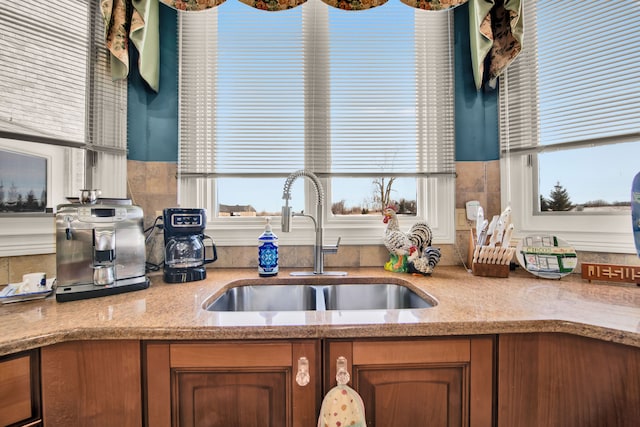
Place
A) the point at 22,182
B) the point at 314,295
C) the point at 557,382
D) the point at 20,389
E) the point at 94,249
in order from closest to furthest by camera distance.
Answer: the point at 20,389 < the point at 557,382 < the point at 94,249 < the point at 22,182 < the point at 314,295

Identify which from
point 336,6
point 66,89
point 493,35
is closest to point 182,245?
point 66,89

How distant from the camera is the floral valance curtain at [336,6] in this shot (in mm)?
1360

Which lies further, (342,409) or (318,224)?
(318,224)

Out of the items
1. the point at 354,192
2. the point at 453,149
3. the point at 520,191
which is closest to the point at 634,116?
the point at 520,191

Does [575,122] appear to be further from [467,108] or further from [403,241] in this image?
Answer: [403,241]

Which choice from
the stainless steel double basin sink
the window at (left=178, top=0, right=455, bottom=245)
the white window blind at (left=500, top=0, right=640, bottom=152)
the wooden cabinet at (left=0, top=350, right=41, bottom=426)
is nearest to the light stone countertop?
the wooden cabinet at (left=0, top=350, right=41, bottom=426)

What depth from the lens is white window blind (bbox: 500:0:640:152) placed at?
130 cm

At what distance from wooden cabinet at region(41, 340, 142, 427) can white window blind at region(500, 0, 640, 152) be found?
186 centimetres

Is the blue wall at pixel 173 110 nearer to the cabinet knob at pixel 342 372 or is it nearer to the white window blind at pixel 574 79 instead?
the white window blind at pixel 574 79

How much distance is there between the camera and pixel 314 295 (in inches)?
53.3

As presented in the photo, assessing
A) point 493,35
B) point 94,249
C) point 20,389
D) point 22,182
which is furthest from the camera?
point 493,35

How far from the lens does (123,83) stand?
4.78 ft

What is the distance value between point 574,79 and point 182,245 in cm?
197

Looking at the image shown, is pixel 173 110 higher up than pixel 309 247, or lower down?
higher up
